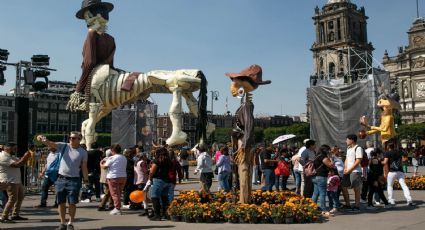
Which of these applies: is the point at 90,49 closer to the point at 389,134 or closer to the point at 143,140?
the point at 389,134

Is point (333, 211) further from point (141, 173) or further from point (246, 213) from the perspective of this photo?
point (141, 173)

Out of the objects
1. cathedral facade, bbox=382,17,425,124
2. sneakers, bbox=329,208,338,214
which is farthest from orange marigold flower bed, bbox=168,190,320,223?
cathedral facade, bbox=382,17,425,124

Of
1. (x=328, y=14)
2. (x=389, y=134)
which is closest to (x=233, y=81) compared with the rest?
(x=389, y=134)

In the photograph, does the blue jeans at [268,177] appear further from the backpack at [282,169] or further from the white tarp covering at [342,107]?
the white tarp covering at [342,107]

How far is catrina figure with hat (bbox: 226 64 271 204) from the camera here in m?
9.48

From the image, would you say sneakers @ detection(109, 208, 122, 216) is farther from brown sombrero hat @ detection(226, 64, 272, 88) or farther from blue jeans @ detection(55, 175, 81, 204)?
brown sombrero hat @ detection(226, 64, 272, 88)

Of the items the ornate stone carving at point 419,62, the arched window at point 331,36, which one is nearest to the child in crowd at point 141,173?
the ornate stone carving at point 419,62

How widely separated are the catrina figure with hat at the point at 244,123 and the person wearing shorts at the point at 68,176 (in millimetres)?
3116

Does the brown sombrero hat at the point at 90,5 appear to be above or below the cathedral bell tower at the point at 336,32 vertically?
below

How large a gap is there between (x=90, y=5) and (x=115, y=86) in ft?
8.67

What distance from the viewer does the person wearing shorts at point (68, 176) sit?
25.4 ft

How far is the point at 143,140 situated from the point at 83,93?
1297 centimetres

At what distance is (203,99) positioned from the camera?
549 inches

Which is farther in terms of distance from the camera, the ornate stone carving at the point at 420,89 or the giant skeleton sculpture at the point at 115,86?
the ornate stone carving at the point at 420,89
